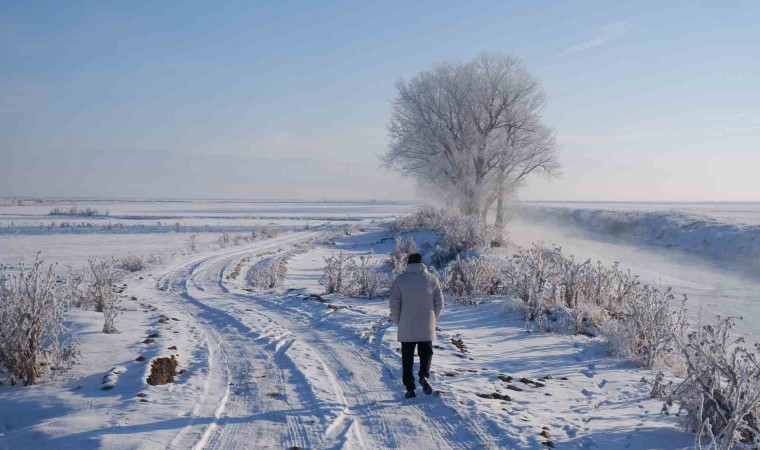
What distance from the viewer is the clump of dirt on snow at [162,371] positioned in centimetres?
629

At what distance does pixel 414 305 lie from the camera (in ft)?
20.6

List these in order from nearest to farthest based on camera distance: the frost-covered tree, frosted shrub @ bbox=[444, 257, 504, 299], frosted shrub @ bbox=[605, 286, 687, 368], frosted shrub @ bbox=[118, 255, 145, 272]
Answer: frosted shrub @ bbox=[605, 286, 687, 368], frosted shrub @ bbox=[444, 257, 504, 299], frosted shrub @ bbox=[118, 255, 145, 272], the frost-covered tree

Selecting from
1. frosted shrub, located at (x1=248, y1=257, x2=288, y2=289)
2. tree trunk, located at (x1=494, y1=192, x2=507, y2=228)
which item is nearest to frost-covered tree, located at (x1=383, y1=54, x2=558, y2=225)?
tree trunk, located at (x1=494, y1=192, x2=507, y2=228)

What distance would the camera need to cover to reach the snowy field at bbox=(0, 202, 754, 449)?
4922 millimetres

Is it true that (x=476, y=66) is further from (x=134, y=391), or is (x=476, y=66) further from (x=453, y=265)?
(x=134, y=391)

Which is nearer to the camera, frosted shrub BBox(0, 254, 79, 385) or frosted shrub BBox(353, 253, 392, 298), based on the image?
frosted shrub BBox(0, 254, 79, 385)

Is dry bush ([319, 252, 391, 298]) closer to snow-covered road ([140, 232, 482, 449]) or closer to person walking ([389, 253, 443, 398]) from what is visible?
snow-covered road ([140, 232, 482, 449])

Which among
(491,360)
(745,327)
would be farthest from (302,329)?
(745,327)

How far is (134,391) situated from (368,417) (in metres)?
2.81

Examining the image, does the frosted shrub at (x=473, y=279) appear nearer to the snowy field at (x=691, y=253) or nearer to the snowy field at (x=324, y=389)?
the snowy field at (x=324, y=389)

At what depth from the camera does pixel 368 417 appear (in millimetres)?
5383

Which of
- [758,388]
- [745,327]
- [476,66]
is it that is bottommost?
[745,327]

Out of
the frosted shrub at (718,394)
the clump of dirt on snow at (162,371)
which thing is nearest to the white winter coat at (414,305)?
the frosted shrub at (718,394)

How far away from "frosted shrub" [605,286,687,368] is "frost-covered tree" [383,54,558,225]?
23.5 metres
